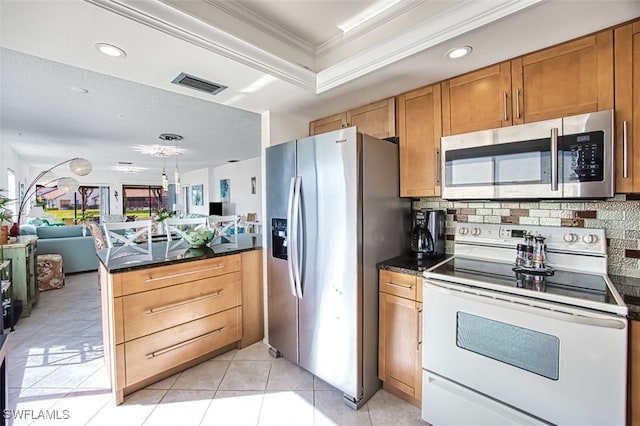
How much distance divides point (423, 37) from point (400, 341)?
1796mm

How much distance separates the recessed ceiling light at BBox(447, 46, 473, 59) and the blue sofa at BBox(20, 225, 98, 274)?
6.01 meters

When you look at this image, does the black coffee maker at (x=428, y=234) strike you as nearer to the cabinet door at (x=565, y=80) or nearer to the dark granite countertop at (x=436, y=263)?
the dark granite countertop at (x=436, y=263)

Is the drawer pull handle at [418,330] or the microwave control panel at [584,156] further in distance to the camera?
the drawer pull handle at [418,330]

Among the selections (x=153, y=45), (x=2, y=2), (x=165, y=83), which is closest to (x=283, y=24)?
(x=153, y=45)

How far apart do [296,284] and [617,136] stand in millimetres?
1987

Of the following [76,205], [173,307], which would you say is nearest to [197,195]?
[76,205]

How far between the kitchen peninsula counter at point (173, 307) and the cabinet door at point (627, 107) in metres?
2.47

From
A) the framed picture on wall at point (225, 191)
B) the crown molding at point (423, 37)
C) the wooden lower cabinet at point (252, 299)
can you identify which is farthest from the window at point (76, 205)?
the crown molding at point (423, 37)

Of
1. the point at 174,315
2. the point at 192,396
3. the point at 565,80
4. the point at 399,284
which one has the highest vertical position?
the point at 565,80

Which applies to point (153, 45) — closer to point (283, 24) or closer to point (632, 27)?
point (283, 24)

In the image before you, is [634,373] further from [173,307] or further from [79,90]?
[79,90]

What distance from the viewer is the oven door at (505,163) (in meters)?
1.53

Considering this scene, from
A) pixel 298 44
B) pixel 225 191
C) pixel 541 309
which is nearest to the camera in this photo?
pixel 541 309

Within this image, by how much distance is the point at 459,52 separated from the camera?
1.60 metres
